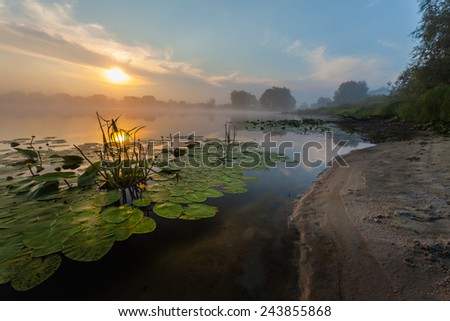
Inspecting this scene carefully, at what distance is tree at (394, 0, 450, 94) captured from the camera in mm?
15141

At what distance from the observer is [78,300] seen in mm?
1670

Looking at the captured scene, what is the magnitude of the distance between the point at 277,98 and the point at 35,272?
13057 cm

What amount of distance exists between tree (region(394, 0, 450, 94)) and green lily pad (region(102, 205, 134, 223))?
22556 millimetres

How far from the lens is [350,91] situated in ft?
356

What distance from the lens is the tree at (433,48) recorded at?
49.7 feet

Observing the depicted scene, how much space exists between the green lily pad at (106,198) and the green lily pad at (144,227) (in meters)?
0.78

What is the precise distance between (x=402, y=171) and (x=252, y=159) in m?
3.75

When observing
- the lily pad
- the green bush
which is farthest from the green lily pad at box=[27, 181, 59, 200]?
the green bush

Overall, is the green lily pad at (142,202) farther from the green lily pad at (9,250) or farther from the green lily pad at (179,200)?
the green lily pad at (9,250)

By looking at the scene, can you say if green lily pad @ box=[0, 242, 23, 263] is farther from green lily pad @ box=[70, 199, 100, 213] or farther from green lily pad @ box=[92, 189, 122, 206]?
green lily pad @ box=[92, 189, 122, 206]

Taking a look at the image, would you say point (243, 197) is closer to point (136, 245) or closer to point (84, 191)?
point (136, 245)

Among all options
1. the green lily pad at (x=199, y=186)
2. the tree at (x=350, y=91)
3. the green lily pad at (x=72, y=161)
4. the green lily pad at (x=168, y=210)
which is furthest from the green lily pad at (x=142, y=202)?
the tree at (x=350, y=91)

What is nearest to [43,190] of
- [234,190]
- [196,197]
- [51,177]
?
[51,177]

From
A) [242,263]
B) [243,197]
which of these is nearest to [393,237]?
[242,263]
